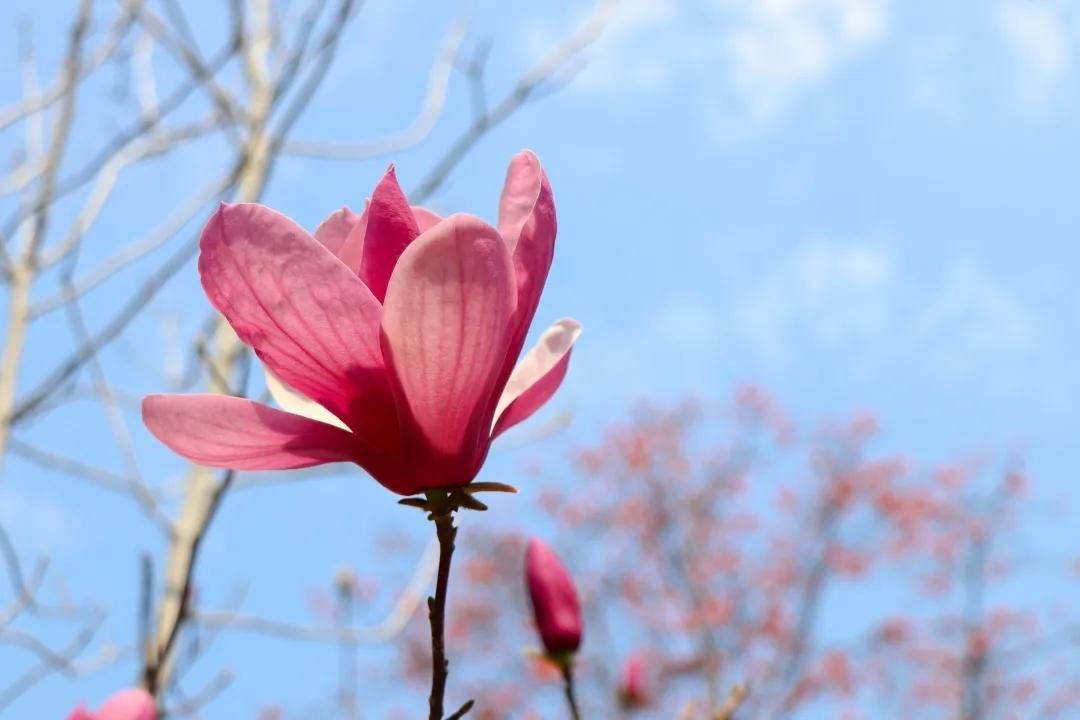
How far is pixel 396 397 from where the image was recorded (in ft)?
2.28

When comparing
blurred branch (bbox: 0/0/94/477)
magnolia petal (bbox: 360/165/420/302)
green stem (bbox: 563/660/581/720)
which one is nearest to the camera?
magnolia petal (bbox: 360/165/420/302)

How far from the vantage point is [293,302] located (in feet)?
2.21

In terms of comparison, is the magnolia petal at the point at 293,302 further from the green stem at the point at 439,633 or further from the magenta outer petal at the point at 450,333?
the green stem at the point at 439,633

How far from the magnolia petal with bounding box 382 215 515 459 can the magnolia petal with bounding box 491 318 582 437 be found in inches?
2.6

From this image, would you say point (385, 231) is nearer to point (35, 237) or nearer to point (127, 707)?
point (127, 707)

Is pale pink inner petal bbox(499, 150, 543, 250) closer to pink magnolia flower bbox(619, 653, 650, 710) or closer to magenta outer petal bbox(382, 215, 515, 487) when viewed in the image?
magenta outer petal bbox(382, 215, 515, 487)

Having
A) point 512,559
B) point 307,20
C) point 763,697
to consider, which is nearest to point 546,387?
point 307,20

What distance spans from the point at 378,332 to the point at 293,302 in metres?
0.06

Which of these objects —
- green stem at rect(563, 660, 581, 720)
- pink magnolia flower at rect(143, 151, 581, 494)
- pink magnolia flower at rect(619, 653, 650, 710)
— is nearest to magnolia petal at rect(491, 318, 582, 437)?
pink magnolia flower at rect(143, 151, 581, 494)

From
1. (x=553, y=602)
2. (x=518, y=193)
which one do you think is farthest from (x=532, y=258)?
(x=553, y=602)

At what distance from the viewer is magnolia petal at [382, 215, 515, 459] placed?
25.7 inches

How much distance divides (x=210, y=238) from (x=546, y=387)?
0.27 m

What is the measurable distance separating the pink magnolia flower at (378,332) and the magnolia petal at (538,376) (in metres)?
0.03

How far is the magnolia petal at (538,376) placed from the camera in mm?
781
